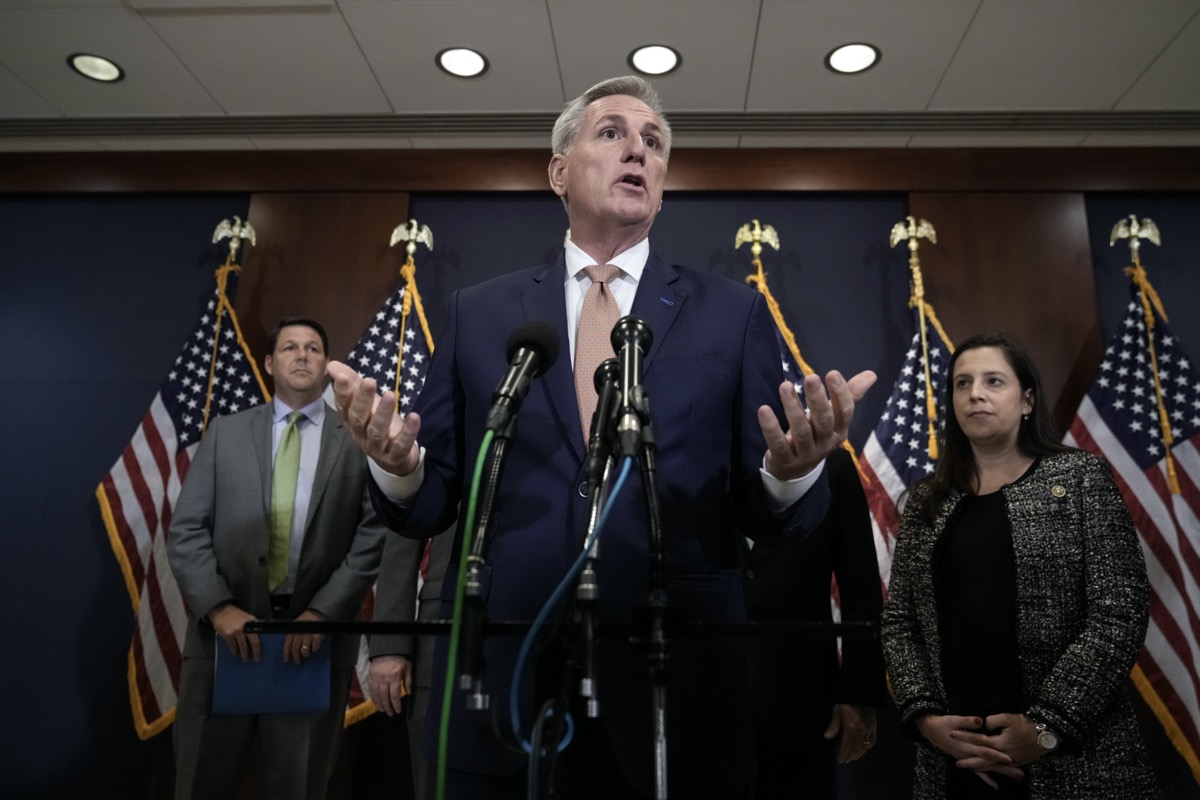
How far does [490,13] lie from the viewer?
3461 millimetres

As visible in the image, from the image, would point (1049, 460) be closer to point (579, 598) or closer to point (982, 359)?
point (982, 359)

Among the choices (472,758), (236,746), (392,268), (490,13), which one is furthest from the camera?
(392,268)

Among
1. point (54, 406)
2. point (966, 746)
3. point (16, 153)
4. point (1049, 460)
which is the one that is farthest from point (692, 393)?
point (16, 153)

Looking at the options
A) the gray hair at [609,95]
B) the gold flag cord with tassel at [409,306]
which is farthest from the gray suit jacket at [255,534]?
the gray hair at [609,95]

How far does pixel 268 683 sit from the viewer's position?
2.53 metres

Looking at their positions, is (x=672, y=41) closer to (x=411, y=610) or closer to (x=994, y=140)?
(x=994, y=140)

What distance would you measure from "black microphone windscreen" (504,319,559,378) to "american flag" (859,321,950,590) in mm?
2492

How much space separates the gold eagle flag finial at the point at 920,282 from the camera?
3.47 metres

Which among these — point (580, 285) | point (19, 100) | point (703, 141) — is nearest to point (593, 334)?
point (580, 285)

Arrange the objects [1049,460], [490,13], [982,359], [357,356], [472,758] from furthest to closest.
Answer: [357,356], [490,13], [982,359], [1049,460], [472,758]

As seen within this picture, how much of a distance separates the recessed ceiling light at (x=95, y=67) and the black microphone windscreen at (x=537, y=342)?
3795mm

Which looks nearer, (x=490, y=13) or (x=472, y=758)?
(x=472, y=758)

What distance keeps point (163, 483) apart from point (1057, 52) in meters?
4.19

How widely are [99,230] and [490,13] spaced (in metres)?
2.40
